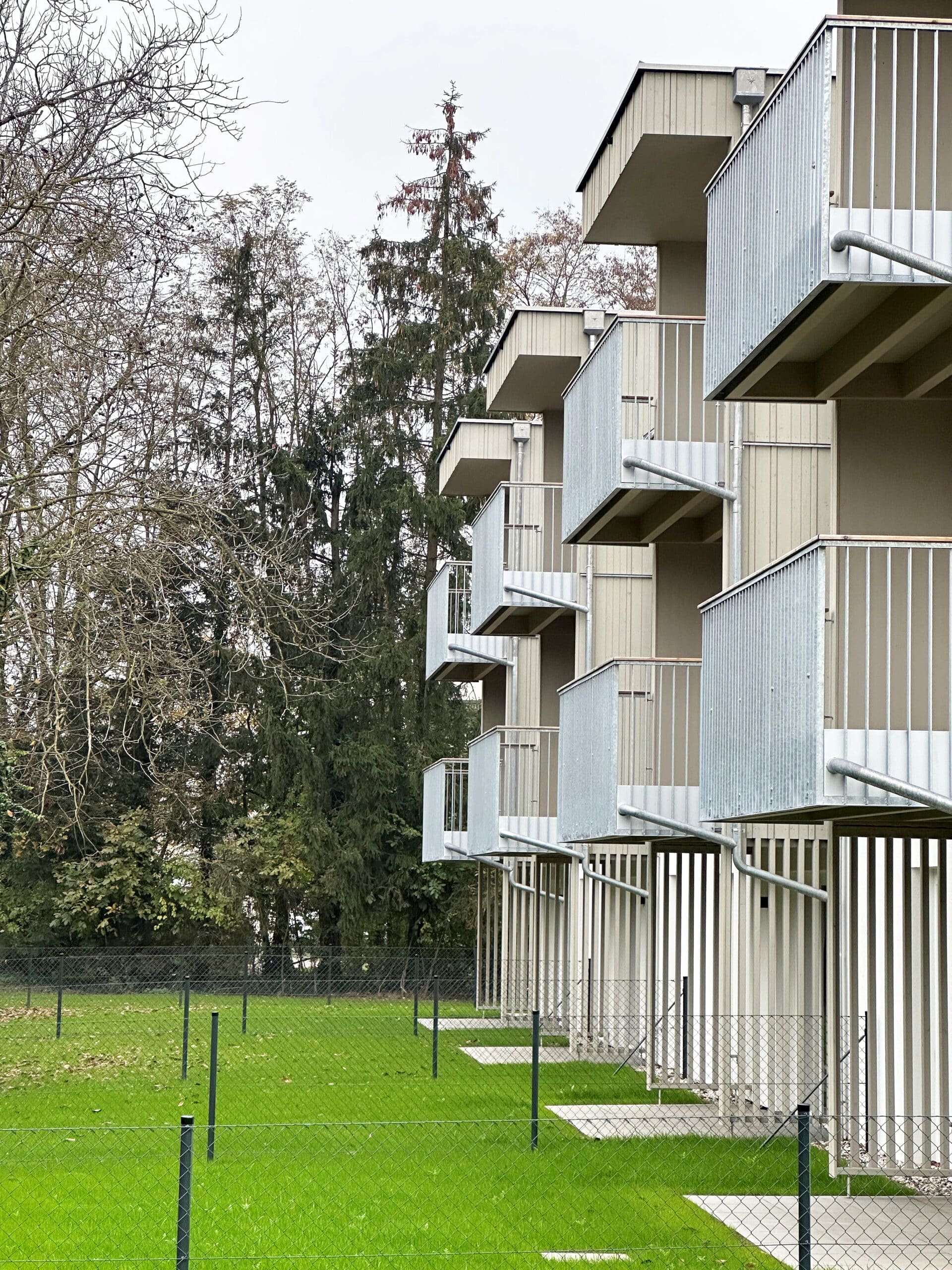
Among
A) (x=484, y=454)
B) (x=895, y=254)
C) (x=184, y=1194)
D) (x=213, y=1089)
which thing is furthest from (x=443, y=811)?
(x=184, y=1194)

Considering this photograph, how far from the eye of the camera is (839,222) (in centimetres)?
941

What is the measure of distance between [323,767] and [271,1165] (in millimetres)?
25096

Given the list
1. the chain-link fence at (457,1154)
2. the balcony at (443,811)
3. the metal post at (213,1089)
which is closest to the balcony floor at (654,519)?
the chain-link fence at (457,1154)

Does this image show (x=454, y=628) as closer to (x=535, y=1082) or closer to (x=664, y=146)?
(x=664, y=146)

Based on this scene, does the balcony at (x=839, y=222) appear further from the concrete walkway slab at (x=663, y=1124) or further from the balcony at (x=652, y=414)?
the concrete walkway slab at (x=663, y=1124)

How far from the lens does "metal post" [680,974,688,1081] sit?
57.6 ft

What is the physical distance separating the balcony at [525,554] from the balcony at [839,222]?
34.0ft

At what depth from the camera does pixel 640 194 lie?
1609 centimetres

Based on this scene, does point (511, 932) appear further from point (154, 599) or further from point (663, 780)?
point (154, 599)

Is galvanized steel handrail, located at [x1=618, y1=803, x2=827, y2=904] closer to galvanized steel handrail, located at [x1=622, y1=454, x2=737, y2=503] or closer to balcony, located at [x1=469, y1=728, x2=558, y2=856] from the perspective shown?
galvanized steel handrail, located at [x1=622, y1=454, x2=737, y2=503]

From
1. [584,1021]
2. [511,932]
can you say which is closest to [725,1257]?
[584,1021]

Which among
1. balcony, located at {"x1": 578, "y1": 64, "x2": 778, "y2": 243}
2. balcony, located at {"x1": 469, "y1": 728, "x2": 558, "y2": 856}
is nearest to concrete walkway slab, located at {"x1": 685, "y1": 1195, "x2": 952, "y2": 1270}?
balcony, located at {"x1": 578, "y1": 64, "x2": 778, "y2": 243}

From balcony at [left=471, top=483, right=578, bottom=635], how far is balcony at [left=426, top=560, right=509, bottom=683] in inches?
214

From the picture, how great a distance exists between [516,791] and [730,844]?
27.7ft
